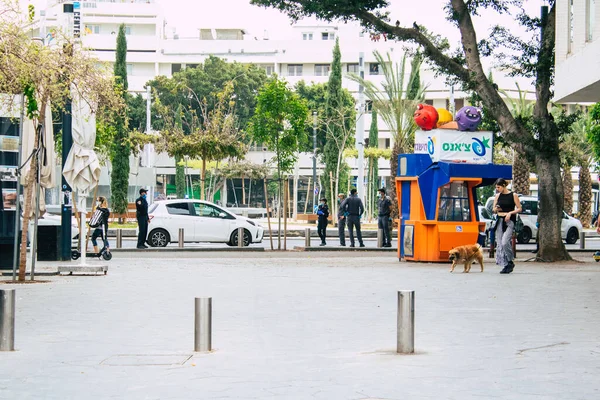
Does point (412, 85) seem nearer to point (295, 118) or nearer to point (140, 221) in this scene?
point (295, 118)

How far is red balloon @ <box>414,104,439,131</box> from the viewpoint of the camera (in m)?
23.7

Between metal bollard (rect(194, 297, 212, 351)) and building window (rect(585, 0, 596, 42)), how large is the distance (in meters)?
12.6

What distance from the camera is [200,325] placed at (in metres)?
9.15

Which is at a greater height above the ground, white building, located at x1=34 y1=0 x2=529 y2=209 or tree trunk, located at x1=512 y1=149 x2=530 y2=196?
white building, located at x1=34 y1=0 x2=529 y2=209

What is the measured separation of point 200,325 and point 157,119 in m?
70.4

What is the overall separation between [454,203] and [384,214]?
7.21 metres

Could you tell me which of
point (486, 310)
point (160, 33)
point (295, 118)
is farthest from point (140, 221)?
point (160, 33)

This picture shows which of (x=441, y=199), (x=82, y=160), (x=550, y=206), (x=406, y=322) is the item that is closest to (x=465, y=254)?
(x=441, y=199)

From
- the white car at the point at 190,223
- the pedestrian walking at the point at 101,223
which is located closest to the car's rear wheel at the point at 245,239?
the white car at the point at 190,223

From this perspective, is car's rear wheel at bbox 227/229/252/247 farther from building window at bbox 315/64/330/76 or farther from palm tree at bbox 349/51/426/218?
building window at bbox 315/64/330/76

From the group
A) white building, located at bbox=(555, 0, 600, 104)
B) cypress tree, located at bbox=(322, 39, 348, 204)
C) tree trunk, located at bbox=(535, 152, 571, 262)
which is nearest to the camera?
white building, located at bbox=(555, 0, 600, 104)

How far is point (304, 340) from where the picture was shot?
1008cm

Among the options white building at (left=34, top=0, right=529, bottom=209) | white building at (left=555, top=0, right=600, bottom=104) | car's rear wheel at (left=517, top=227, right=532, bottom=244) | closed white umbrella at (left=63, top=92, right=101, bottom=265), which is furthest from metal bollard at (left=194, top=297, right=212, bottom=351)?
white building at (left=34, top=0, right=529, bottom=209)

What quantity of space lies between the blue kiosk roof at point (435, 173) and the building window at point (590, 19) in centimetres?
457
